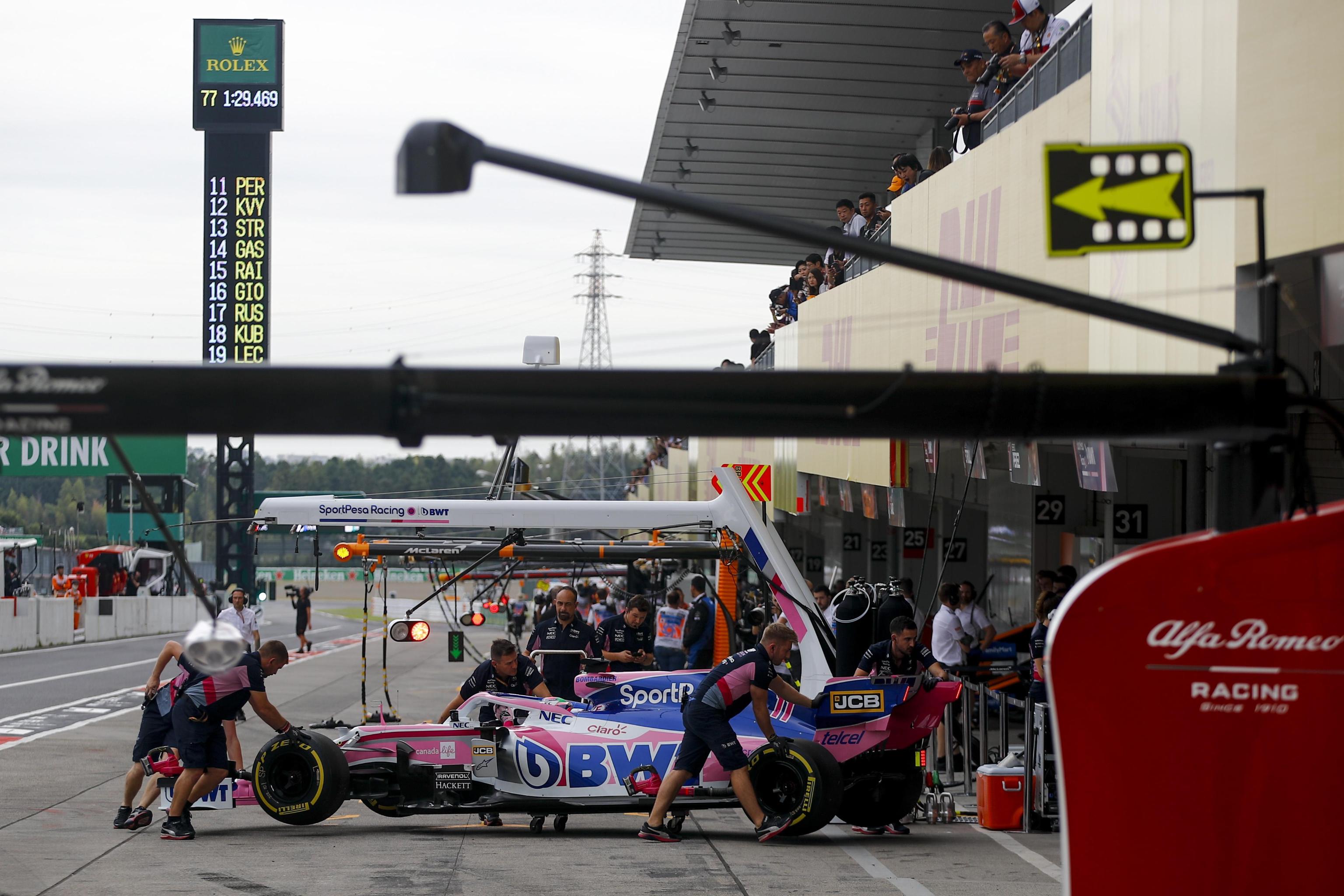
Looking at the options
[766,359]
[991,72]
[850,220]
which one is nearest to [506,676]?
[991,72]

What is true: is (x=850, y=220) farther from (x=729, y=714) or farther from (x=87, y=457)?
(x=87, y=457)

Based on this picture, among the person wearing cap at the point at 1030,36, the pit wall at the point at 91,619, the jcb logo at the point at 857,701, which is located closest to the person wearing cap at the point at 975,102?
the person wearing cap at the point at 1030,36

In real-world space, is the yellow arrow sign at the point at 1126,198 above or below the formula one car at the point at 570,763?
above

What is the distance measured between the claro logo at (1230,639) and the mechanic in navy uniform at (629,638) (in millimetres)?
11319

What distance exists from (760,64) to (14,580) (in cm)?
3126

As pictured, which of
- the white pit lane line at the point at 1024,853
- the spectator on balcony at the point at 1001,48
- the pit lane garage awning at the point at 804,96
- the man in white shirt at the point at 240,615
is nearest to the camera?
the white pit lane line at the point at 1024,853

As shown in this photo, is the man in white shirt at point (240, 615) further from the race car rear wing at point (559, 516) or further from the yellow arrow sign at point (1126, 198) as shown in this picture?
the yellow arrow sign at point (1126, 198)

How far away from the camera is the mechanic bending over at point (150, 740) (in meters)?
10.8

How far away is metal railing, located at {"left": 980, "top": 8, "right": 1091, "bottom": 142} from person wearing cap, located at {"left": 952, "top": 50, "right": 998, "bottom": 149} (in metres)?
0.46

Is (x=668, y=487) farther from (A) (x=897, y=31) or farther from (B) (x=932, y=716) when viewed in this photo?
(B) (x=932, y=716)

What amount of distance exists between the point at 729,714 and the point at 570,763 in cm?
130

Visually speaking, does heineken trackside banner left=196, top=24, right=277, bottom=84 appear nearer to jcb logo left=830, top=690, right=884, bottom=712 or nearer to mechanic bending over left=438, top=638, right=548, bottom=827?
mechanic bending over left=438, top=638, right=548, bottom=827

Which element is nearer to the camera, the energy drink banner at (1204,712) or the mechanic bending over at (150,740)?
the energy drink banner at (1204,712)

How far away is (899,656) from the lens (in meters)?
11.9
